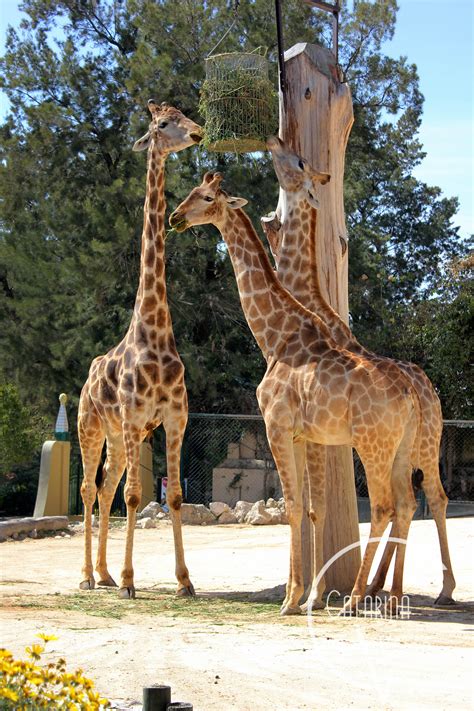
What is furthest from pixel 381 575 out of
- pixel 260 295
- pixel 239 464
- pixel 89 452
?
pixel 239 464

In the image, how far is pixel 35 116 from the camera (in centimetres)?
2320

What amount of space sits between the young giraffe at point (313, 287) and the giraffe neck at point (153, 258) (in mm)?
1113

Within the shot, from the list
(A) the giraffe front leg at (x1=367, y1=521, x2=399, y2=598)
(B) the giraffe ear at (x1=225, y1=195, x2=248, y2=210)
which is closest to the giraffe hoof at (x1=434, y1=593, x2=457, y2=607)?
(A) the giraffe front leg at (x1=367, y1=521, x2=399, y2=598)

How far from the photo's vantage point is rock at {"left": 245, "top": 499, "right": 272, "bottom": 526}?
16.3 metres

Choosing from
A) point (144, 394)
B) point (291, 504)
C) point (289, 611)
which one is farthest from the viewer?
point (144, 394)

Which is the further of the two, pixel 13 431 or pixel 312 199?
pixel 13 431

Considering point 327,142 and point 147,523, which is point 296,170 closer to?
point 327,142

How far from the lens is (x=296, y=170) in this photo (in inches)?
371

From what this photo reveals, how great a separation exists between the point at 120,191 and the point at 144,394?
12.4 metres

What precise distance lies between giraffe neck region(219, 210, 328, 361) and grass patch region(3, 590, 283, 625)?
6.90ft

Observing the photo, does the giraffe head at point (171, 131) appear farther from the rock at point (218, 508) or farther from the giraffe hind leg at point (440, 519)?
the rock at point (218, 508)

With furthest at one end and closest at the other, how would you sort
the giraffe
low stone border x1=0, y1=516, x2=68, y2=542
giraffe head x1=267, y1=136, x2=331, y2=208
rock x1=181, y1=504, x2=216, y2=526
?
rock x1=181, y1=504, x2=216, y2=526 → low stone border x1=0, y1=516, x2=68, y2=542 → the giraffe → giraffe head x1=267, y1=136, x2=331, y2=208

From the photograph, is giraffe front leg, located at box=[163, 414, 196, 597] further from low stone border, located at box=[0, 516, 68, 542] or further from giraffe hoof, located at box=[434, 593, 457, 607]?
low stone border, located at box=[0, 516, 68, 542]

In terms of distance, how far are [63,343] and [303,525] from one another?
44.8 feet
